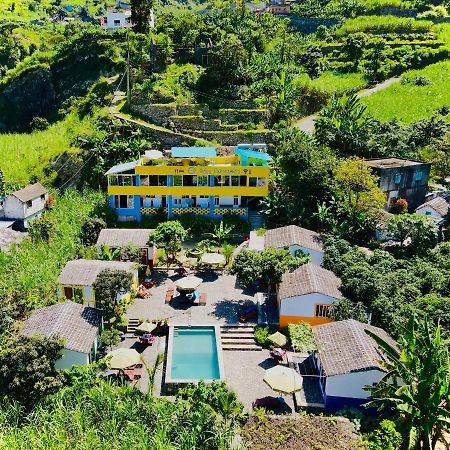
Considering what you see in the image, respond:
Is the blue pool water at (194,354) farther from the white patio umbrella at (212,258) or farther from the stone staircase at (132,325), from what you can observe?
the white patio umbrella at (212,258)

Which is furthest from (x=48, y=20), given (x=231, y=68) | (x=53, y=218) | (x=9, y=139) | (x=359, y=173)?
(x=359, y=173)

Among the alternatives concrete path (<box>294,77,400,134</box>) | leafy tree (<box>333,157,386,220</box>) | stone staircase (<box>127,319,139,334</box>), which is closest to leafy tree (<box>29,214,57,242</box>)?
stone staircase (<box>127,319,139,334</box>)

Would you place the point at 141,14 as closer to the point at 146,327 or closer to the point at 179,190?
the point at 179,190

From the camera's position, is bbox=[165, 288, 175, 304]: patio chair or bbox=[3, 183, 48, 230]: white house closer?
bbox=[165, 288, 175, 304]: patio chair

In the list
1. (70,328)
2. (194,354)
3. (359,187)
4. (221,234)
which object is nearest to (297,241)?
(221,234)

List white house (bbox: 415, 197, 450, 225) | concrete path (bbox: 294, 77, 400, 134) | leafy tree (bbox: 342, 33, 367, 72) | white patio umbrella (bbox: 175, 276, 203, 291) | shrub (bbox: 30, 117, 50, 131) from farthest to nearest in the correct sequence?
leafy tree (bbox: 342, 33, 367, 72) < shrub (bbox: 30, 117, 50, 131) < concrete path (bbox: 294, 77, 400, 134) < white house (bbox: 415, 197, 450, 225) < white patio umbrella (bbox: 175, 276, 203, 291)

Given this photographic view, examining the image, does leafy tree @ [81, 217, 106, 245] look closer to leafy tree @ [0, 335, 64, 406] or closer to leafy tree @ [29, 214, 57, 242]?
leafy tree @ [29, 214, 57, 242]

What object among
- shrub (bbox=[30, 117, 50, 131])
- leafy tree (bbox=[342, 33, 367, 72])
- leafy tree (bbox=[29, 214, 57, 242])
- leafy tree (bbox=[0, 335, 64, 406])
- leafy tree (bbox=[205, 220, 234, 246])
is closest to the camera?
leafy tree (bbox=[0, 335, 64, 406])
